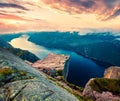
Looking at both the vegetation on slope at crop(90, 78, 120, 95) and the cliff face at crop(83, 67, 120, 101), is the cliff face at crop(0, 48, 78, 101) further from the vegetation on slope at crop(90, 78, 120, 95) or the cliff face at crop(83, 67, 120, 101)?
the vegetation on slope at crop(90, 78, 120, 95)

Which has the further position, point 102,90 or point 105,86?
point 105,86

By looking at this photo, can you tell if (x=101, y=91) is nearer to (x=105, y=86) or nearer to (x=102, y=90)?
(x=102, y=90)

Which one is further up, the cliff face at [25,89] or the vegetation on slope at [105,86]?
the cliff face at [25,89]

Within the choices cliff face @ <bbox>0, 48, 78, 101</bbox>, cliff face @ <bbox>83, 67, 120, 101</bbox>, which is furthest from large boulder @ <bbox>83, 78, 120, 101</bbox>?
cliff face @ <bbox>0, 48, 78, 101</bbox>

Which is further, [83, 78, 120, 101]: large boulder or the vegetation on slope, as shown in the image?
the vegetation on slope

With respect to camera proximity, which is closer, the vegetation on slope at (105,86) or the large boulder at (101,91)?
the large boulder at (101,91)

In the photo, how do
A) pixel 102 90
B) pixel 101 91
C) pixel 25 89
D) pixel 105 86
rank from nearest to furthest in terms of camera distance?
pixel 25 89, pixel 101 91, pixel 102 90, pixel 105 86

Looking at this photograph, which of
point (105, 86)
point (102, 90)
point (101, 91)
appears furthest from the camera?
point (105, 86)

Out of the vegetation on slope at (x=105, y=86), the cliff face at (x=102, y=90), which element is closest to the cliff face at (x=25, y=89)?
the cliff face at (x=102, y=90)

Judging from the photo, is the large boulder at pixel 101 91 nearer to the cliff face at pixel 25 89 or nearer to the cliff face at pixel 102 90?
the cliff face at pixel 102 90

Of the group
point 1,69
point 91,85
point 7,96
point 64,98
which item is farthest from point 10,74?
point 91,85

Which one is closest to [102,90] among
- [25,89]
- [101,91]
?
[101,91]
